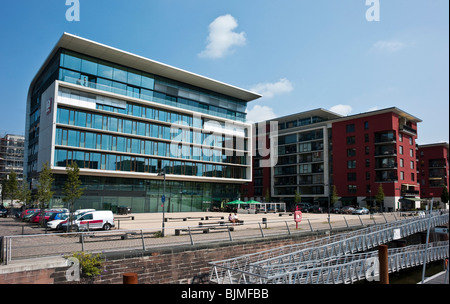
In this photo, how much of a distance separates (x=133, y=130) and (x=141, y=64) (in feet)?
33.0

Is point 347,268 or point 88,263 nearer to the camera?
point 88,263

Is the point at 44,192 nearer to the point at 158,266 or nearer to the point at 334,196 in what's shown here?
the point at 158,266

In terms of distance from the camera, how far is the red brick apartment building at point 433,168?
263 ft

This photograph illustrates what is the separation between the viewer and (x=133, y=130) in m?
49.1

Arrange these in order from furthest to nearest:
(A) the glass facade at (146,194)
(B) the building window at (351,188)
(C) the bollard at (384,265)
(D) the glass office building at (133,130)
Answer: (B) the building window at (351,188) → (A) the glass facade at (146,194) → (D) the glass office building at (133,130) → (C) the bollard at (384,265)

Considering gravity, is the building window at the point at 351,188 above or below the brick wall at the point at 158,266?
above

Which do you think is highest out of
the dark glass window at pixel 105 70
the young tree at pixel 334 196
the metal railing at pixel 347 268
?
the dark glass window at pixel 105 70

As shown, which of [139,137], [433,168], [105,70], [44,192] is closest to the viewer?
[44,192]

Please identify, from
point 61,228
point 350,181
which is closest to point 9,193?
point 61,228

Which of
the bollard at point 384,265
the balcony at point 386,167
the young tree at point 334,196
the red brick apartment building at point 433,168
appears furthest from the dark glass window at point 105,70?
the red brick apartment building at point 433,168

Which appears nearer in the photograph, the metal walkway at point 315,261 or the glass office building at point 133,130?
the metal walkway at point 315,261

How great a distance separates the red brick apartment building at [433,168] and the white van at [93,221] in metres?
77.9

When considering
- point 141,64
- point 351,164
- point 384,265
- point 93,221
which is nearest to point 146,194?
point 141,64

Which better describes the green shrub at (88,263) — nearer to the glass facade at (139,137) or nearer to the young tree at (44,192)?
the young tree at (44,192)
